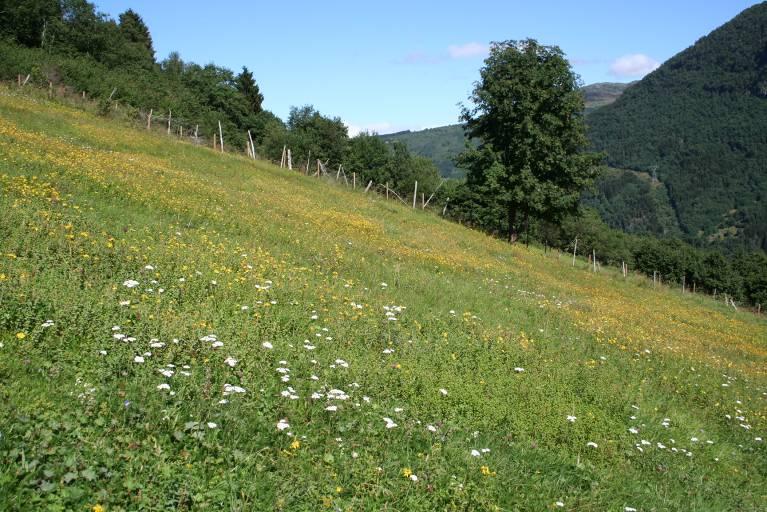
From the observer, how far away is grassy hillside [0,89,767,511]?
5.01m

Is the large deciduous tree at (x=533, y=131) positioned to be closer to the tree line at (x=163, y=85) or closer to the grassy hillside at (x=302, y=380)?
the tree line at (x=163, y=85)

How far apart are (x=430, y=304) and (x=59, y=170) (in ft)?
37.6

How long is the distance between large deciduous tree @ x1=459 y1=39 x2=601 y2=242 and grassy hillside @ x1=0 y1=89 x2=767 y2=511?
21785mm

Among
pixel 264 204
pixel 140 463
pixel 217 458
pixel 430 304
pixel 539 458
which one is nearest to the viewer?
pixel 140 463

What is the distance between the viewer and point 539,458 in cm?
724

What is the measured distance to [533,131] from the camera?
37.2 metres

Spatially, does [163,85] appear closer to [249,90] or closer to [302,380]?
[249,90]

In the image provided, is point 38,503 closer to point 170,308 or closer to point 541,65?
point 170,308

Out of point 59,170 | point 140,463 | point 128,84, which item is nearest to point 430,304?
point 140,463

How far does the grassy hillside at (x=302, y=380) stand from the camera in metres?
5.01

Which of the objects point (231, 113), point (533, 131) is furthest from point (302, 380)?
point (231, 113)

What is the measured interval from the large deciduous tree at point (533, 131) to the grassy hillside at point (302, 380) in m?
21.8

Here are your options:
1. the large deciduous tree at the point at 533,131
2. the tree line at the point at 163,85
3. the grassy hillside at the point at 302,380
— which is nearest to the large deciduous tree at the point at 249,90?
the tree line at the point at 163,85

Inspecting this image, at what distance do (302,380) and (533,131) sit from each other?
33.5m
